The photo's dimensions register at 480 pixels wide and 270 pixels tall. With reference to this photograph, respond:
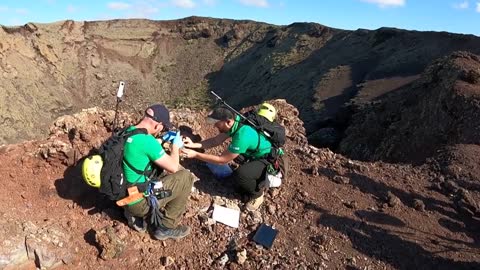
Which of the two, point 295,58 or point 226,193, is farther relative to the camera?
point 295,58

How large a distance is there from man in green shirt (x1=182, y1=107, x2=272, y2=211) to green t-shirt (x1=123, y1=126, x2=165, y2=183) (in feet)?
3.02

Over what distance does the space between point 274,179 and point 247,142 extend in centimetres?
95

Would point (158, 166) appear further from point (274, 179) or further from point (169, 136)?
point (274, 179)

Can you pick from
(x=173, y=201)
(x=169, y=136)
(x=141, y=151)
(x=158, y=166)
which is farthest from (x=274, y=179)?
(x=141, y=151)

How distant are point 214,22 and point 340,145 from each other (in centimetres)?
3755

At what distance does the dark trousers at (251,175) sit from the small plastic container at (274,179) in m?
0.10

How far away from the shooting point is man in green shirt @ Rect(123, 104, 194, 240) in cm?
507

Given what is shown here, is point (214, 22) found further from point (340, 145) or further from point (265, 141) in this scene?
point (265, 141)

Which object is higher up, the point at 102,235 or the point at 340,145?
the point at 102,235

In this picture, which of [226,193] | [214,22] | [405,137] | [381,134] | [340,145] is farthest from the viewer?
[214,22]

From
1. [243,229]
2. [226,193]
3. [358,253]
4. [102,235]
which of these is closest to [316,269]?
[358,253]

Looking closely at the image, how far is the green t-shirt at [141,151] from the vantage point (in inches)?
198

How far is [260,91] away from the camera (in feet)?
129

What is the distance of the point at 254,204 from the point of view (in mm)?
6789
